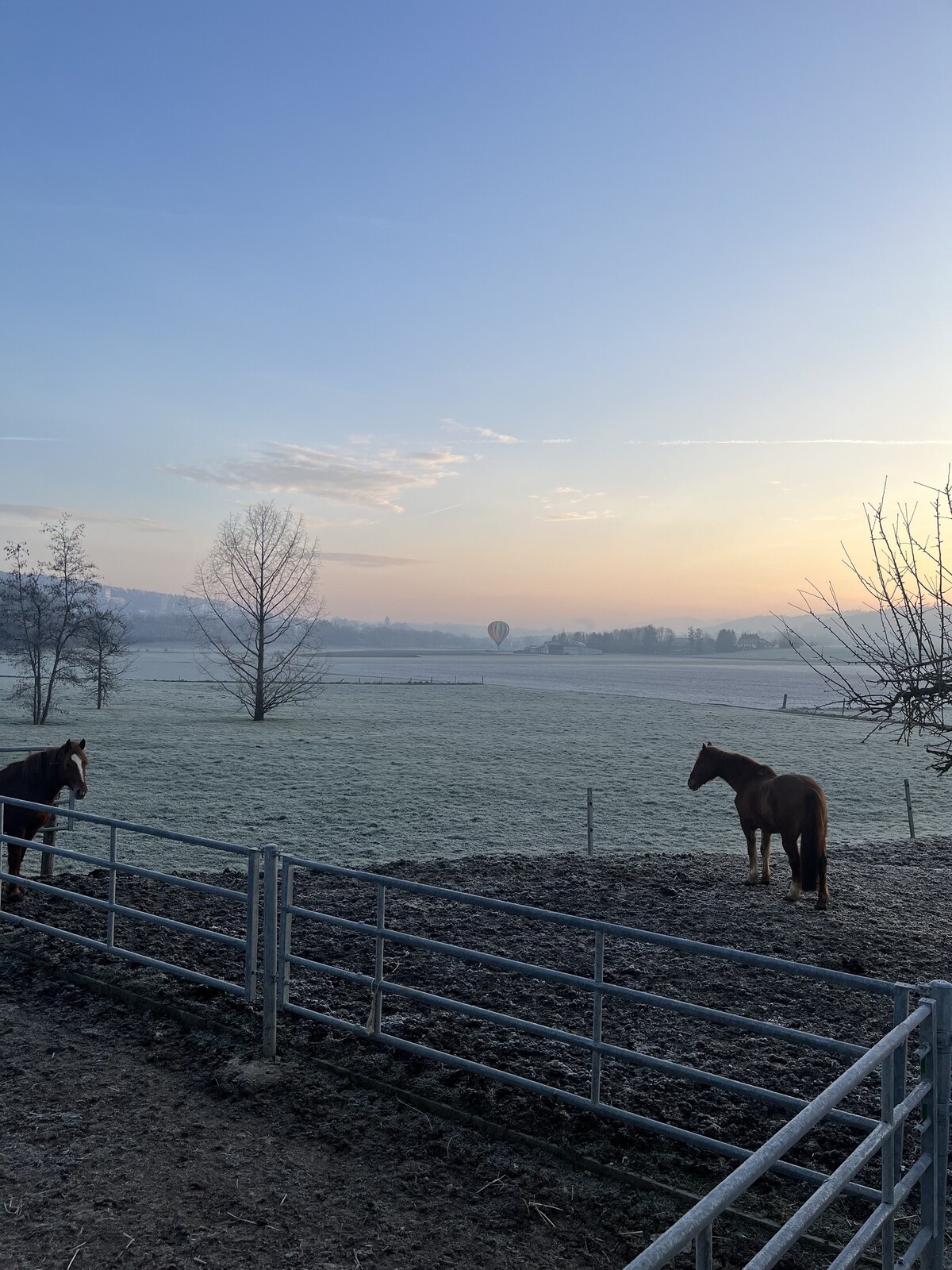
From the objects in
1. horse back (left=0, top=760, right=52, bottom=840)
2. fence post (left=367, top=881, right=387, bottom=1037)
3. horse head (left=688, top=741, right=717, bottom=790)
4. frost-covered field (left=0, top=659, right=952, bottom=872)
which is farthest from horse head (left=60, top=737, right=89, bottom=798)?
horse head (left=688, top=741, right=717, bottom=790)

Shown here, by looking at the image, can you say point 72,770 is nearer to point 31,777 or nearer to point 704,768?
point 31,777

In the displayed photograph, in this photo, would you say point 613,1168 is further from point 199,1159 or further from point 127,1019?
point 127,1019

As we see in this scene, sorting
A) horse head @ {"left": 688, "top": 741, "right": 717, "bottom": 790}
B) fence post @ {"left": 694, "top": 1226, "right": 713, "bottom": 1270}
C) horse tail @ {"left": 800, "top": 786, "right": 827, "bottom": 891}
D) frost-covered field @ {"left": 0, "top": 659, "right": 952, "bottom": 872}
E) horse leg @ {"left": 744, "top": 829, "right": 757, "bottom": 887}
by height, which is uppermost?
fence post @ {"left": 694, "top": 1226, "right": 713, "bottom": 1270}

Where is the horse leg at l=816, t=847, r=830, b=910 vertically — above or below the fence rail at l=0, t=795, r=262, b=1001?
below

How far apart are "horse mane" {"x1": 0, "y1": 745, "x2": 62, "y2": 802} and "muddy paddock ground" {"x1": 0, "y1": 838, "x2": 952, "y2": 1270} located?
1.26 metres

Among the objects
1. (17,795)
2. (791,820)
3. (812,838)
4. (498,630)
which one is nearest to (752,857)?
(791,820)

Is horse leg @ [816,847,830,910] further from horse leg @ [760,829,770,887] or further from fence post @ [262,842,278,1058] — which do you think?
fence post @ [262,842,278,1058]

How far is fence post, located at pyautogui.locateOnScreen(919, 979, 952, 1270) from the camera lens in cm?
319

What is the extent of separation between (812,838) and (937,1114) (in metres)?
7.53

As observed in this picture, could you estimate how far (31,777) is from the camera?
31.0 ft

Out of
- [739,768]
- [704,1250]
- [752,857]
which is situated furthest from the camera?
[739,768]

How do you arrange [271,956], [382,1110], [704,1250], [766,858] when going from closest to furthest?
1. [704,1250]
2. [382,1110]
3. [271,956]
4. [766,858]

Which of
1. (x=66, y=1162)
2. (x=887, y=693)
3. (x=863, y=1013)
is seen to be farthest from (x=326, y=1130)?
(x=887, y=693)

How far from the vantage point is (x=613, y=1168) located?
435 centimetres
